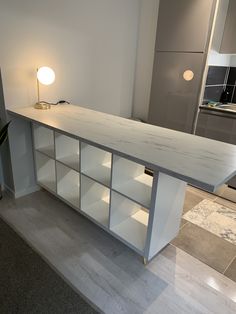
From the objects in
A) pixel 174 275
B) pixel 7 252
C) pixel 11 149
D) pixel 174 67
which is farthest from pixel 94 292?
pixel 174 67

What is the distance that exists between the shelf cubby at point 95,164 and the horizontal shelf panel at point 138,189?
13 centimetres

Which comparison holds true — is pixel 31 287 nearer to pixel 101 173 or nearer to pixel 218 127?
pixel 101 173

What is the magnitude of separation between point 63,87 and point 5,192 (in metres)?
1.25

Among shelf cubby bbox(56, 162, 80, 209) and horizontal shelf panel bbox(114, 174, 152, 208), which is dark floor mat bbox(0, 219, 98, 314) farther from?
horizontal shelf panel bbox(114, 174, 152, 208)

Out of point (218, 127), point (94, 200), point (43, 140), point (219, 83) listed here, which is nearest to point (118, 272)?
point (94, 200)

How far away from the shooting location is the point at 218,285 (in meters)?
1.61

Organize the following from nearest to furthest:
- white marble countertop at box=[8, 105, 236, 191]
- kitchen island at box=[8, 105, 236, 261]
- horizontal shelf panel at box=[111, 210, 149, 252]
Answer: white marble countertop at box=[8, 105, 236, 191], kitchen island at box=[8, 105, 236, 261], horizontal shelf panel at box=[111, 210, 149, 252]

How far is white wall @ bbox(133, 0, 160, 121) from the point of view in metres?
2.93

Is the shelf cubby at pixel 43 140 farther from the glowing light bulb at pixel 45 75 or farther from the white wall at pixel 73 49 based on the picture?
the glowing light bulb at pixel 45 75

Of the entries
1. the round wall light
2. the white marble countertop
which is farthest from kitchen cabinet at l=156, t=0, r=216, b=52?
the white marble countertop

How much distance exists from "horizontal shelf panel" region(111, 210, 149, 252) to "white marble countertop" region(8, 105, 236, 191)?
0.67m

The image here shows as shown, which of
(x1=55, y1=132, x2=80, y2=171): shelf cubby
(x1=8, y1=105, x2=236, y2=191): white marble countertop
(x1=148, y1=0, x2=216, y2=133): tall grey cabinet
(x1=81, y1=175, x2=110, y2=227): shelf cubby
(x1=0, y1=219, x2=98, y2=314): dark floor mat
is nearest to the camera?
(x1=8, y1=105, x2=236, y2=191): white marble countertop

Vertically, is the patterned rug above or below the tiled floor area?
above

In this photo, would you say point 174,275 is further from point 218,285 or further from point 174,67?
point 174,67
